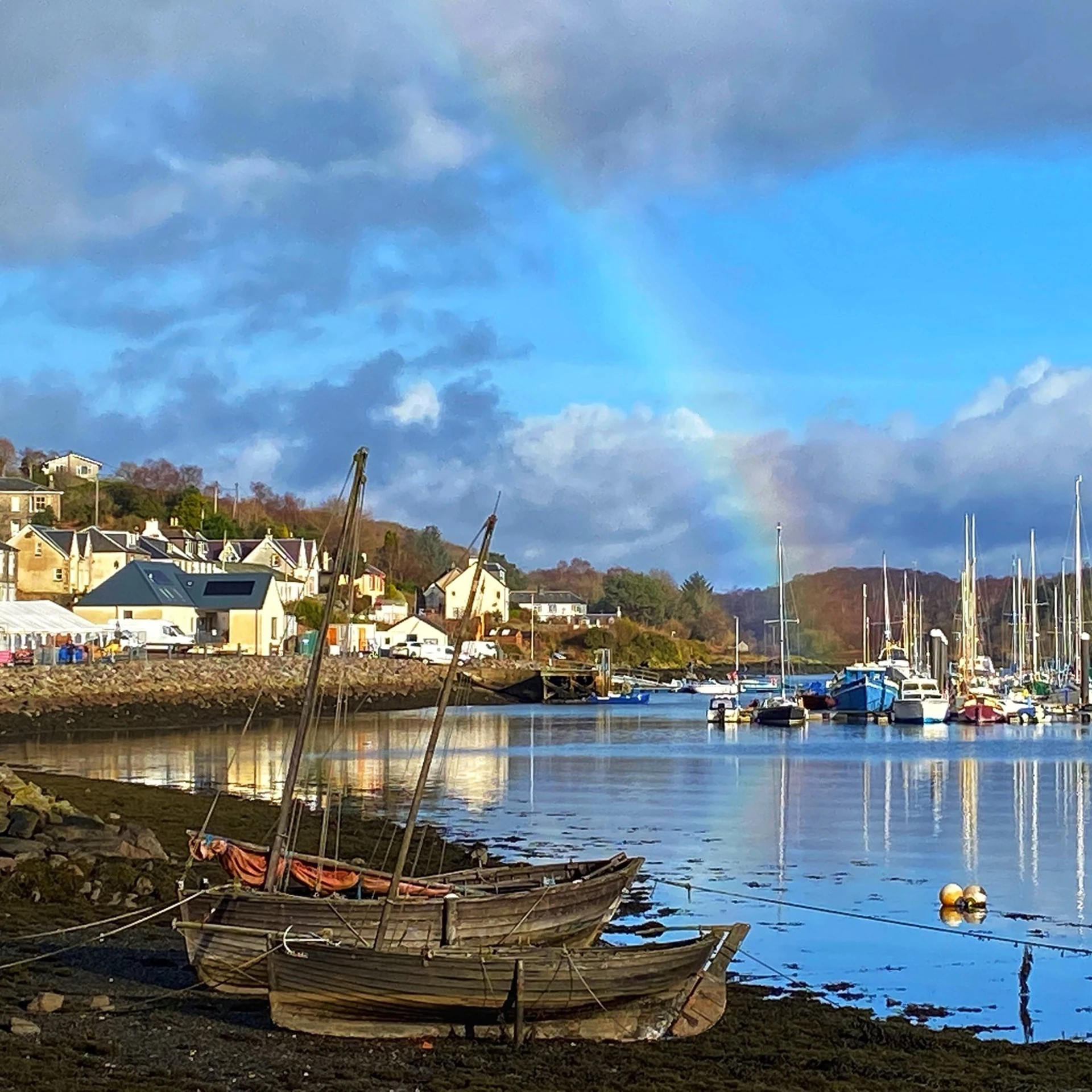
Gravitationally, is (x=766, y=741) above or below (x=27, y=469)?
below

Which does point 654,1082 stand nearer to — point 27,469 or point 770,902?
point 770,902

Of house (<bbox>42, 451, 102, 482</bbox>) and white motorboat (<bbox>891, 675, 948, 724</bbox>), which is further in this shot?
house (<bbox>42, 451, 102, 482</bbox>)

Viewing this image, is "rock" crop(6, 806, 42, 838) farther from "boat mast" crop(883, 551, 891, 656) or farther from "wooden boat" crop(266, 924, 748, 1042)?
"boat mast" crop(883, 551, 891, 656)

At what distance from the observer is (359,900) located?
58.9 feet

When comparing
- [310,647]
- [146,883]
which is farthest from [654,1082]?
[310,647]

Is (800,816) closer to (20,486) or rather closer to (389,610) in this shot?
(389,610)

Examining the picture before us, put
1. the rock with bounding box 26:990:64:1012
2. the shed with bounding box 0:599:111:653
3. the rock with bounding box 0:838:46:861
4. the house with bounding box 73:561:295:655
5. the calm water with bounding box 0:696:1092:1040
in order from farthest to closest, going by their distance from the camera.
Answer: the house with bounding box 73:561:295:655 → the shed with bounding box 0:599:111:653 → the rock with bounding box 0:838:46:861 → the calm water with bounding box 0:696:1092:1040 → the rock with bounding box 26:990:64:1012

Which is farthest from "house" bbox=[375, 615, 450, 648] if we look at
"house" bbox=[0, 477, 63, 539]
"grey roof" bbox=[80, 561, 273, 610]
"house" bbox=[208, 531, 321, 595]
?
"house" bbox=[0, 477, 63, 539]

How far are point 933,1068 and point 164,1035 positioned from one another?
8.02 metres

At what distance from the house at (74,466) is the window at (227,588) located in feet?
220

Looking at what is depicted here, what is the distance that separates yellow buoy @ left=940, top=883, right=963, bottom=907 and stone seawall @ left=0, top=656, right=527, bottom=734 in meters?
33.8

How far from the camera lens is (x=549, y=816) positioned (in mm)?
42875

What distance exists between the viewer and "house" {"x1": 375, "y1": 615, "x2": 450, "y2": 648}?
14800cm

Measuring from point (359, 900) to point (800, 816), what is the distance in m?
28.4
